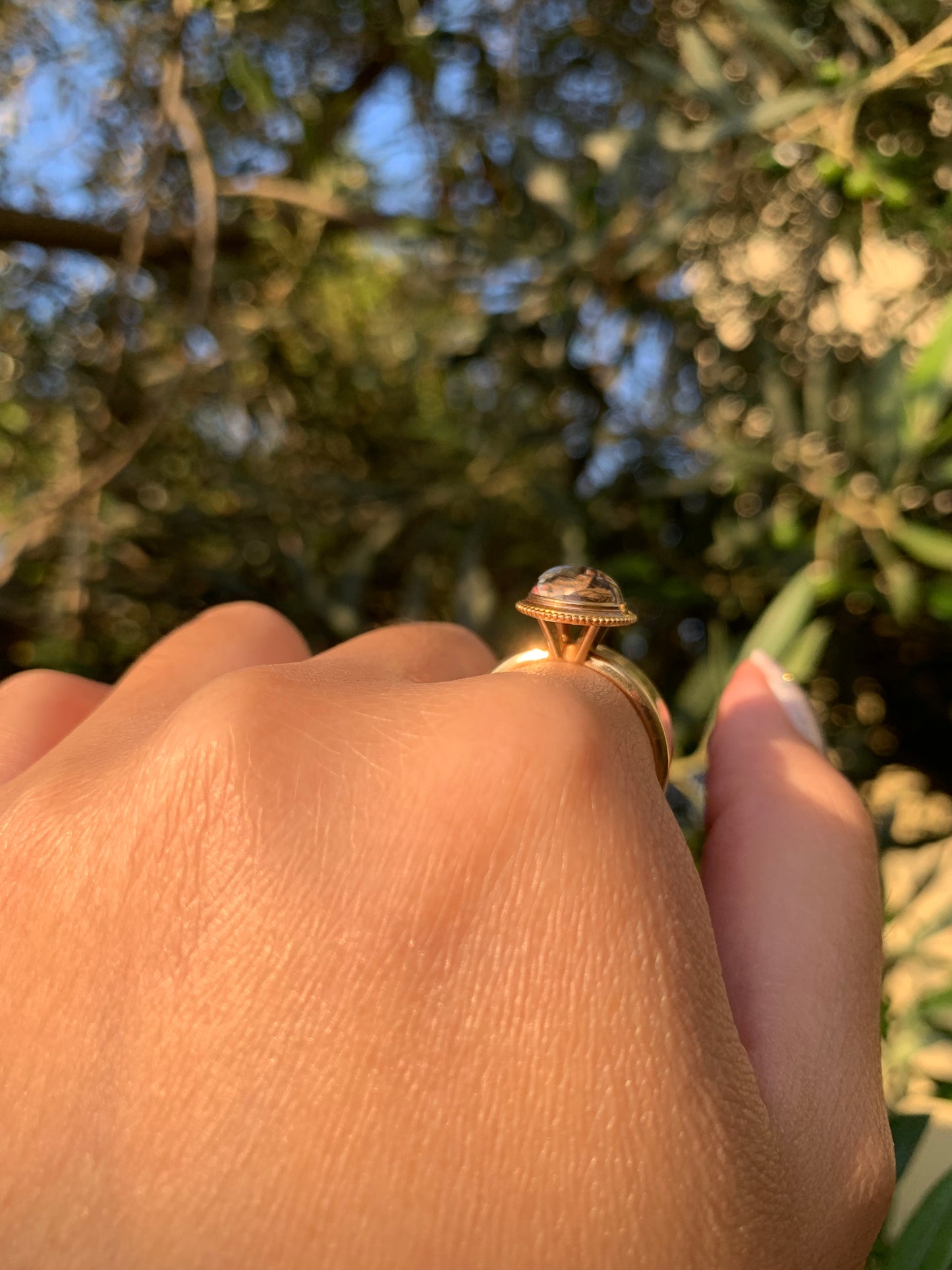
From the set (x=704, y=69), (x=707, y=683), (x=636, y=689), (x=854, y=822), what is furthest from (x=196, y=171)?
(x=854, y=822)

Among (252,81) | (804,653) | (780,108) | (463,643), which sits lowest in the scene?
(804,653)

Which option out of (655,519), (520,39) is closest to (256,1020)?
(655,519)

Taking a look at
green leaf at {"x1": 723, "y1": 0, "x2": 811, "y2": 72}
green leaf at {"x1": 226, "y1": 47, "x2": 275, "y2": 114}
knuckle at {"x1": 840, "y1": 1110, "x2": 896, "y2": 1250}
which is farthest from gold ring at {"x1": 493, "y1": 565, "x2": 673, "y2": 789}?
green leaf at {"x1": 226, "y1": 47, "x2": 275, "y2": 114}

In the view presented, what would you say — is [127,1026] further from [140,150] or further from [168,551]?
[140,150]

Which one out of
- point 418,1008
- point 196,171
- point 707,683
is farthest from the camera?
point 196,171

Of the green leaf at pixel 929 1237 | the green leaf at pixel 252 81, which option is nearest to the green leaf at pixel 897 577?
the green leaf at pixel 929 1237

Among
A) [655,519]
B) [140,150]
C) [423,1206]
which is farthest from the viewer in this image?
[140,150]

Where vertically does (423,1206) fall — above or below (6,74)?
below

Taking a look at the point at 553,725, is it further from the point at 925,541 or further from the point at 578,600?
the point at 925,541
